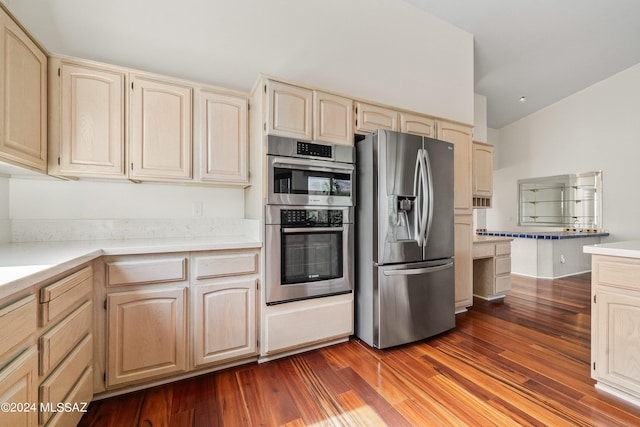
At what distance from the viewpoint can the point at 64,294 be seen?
123cm

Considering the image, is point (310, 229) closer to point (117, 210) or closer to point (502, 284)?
point (117, 210)

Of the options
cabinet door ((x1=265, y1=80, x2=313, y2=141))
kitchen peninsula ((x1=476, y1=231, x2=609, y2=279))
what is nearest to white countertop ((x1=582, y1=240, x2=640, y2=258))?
cabinet door ((x1=265, y1=80, x2=313, y2=141))

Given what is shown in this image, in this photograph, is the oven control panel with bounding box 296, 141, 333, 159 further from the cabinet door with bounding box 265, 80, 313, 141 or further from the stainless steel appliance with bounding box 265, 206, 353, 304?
the stainless steel appliance with bounding box 265, 206, 353, 304

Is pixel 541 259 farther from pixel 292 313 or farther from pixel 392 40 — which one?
pixel 292 313

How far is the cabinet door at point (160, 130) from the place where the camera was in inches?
74.4

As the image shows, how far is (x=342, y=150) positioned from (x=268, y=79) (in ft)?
2.52

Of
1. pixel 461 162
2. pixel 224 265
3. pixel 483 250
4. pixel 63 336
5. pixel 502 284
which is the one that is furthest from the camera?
pixel 502 284

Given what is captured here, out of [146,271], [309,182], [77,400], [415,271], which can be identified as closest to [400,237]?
[415,271]

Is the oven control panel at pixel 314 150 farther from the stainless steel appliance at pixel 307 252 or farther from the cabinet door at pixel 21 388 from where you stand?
the cabinet door at pixel 21 388

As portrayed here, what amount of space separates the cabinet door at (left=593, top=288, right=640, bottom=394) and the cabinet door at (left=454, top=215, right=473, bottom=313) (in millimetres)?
1266

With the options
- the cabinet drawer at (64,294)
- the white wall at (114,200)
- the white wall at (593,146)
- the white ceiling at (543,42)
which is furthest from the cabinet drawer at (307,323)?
the white wall at (593,146)

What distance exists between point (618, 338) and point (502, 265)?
2029mm

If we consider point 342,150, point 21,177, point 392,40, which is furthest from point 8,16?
point 392,40

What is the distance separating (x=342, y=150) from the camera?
2254 mm
